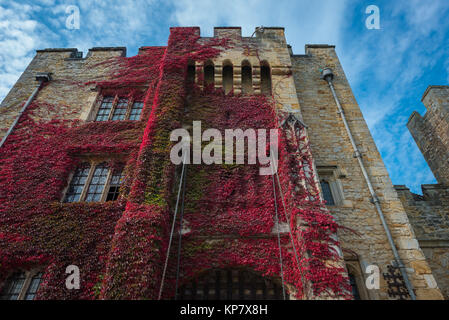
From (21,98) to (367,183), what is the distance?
550 inches

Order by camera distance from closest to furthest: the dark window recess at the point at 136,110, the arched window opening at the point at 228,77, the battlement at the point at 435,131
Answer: the dark window recess at the point at 136,110 → the arched window opening at the point at 228,77 → the battlement at the point at 435,131

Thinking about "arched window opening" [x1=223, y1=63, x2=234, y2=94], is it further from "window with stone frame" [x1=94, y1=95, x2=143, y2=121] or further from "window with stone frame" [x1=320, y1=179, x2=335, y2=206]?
"window with stone frame" [x1=320, y1=179, x2=335, y2=206]

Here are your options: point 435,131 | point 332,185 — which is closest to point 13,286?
→ point 332,185

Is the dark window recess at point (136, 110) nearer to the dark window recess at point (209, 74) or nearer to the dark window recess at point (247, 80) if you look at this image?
the dark window recess at point (209, 74)

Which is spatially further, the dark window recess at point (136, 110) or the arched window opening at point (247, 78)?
the arched window opening at point (247, 78)

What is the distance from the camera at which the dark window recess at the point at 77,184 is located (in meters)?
8.01

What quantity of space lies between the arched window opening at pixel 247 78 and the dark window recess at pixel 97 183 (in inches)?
241

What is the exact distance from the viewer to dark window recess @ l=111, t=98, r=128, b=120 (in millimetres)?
10375

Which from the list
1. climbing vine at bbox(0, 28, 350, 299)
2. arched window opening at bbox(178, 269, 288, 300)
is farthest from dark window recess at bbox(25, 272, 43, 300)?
arched window opening at bbox(178, 269, 288, 300)

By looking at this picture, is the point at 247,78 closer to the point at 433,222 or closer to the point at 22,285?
the point at 433,222

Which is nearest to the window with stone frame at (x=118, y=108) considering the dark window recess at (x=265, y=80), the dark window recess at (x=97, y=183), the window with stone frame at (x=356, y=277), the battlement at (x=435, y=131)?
the dark window recess at (x=97, y=183)

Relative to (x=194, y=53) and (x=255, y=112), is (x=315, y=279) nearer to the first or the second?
(x=255, y=112)

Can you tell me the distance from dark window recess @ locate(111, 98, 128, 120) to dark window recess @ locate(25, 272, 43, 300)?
19.5ft
